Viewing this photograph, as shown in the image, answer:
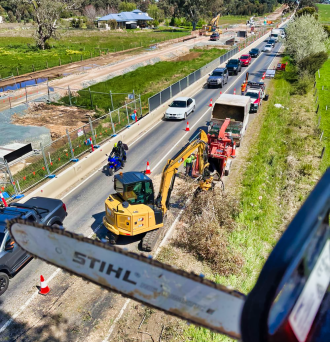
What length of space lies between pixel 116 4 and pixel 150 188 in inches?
5783

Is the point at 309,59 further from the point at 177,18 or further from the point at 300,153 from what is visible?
the point at 177,18

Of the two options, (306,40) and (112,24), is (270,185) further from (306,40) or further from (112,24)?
(112,24)

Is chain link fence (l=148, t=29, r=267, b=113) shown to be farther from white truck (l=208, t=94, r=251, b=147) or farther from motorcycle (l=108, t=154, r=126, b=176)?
motorcycle (l=108, t=154, r=126, b=176)

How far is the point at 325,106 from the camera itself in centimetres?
3009

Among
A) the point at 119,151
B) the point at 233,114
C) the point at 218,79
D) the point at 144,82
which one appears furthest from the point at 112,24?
the point at 119,151

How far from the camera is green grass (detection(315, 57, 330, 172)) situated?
64.3 ft

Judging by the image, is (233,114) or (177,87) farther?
(177,87)

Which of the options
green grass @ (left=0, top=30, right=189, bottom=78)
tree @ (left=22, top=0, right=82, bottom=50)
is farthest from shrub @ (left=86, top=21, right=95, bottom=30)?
tree @ (left=22, top=0, right=82, bottom=50)

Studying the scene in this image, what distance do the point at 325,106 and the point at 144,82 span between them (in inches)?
841

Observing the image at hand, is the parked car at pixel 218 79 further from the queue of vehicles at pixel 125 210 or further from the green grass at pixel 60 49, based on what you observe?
the green grass at pixel 60 49

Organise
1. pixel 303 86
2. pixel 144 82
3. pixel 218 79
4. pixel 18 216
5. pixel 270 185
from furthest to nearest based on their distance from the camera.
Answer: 1. pixel 144 82
2. pixel 218 79
3. pixel 303 86
4. pixel 270 185
5. pixel 18 216

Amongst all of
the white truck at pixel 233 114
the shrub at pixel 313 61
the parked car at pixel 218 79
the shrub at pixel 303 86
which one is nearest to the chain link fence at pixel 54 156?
the white truck at pixel 233 114

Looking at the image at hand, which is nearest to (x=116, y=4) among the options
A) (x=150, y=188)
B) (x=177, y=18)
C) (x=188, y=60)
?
(x=177, y=18)

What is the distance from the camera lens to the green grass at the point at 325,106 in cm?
1958
